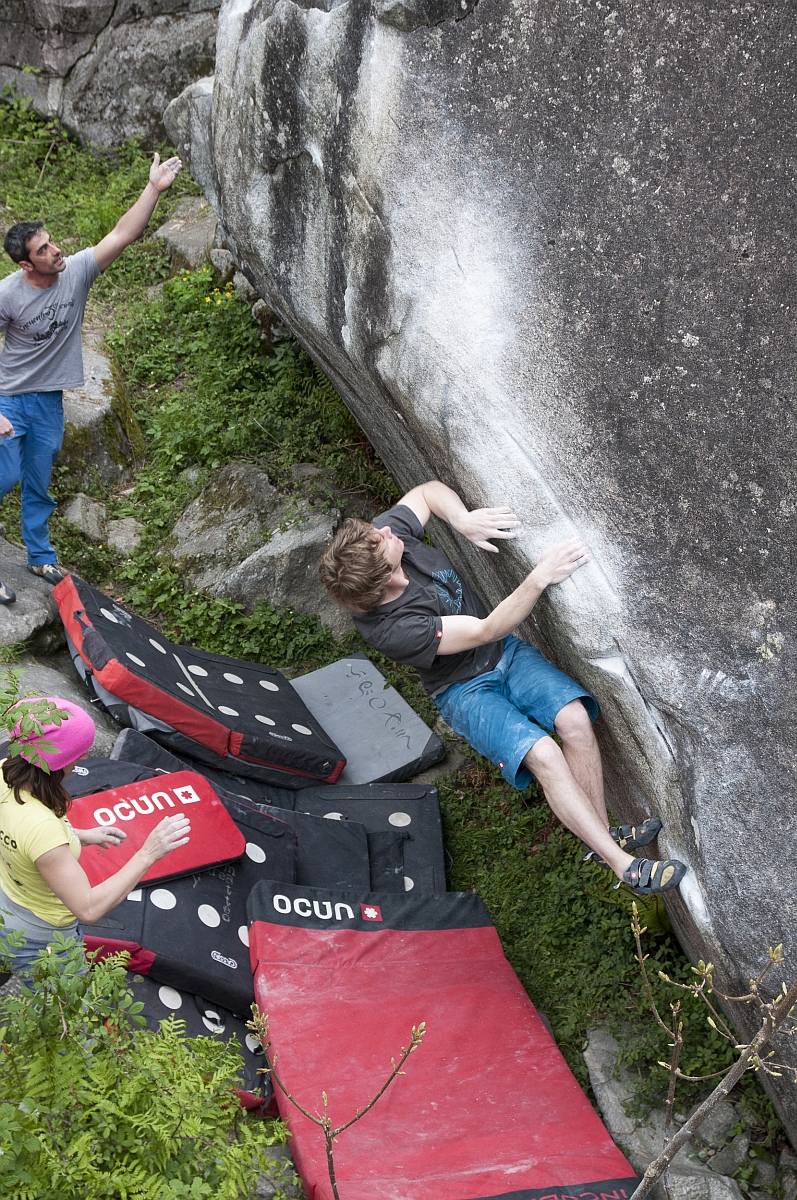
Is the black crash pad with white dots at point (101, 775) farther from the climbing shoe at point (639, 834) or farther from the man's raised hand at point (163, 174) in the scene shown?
the man's raised hand at point (163, 174)

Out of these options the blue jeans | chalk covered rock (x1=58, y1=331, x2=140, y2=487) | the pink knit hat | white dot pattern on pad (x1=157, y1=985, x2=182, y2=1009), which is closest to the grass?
chalk covered rock (x1=58, y1=331, x2=140, y2=487)

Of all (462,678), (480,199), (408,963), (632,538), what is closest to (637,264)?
(480,199)

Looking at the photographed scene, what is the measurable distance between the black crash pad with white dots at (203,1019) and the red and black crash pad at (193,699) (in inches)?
55.6

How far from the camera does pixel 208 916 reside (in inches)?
141

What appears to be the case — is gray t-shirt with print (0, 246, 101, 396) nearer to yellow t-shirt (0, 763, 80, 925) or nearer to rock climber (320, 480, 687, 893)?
rock climber (320, 480, 687, 893)

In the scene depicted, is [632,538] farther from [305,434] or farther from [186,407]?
[186,407]

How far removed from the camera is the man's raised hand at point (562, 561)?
2.86 m

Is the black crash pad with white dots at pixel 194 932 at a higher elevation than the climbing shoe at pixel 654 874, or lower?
lower

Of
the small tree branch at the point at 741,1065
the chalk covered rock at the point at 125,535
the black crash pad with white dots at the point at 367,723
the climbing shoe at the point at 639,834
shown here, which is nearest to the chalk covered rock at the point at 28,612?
the chalk covered rock at the point at 125,535

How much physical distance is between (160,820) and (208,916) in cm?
43

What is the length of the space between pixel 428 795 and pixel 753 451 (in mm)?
2636

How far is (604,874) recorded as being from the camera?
4.34 m

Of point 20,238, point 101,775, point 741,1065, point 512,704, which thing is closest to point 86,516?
point 20,238

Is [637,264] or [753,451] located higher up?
[637,264]
